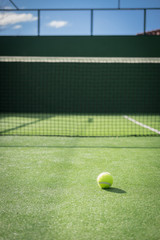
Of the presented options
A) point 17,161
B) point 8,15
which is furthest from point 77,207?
point 8,15

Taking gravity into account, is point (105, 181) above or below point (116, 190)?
above

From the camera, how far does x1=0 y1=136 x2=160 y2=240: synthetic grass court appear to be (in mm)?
2084

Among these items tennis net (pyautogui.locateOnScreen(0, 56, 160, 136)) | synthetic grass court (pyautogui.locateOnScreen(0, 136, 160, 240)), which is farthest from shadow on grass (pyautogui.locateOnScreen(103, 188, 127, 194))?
tennis net (pyautogui.locateOnScreen(0, 56, 160, 136))

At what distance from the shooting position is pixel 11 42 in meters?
12.4

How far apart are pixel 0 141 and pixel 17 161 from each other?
2.13m

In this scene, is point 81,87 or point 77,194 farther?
point 81,87

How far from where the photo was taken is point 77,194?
2887 millimetres

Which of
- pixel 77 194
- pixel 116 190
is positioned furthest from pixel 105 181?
pixel 77 194

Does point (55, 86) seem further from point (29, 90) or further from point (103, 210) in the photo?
point (103, 210)

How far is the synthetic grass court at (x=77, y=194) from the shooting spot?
2.08 meters

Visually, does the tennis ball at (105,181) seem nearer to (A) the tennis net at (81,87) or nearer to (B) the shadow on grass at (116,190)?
(B) the shadow on grass at (116,190)

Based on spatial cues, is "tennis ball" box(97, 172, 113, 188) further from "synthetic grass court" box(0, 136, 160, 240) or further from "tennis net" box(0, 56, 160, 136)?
"tennis net" box(0, 56, 160, 136)

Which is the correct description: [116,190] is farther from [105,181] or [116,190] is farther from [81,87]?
[81,87]

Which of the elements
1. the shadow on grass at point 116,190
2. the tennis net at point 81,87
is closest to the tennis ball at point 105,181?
the shadow on grass at point 116,190
